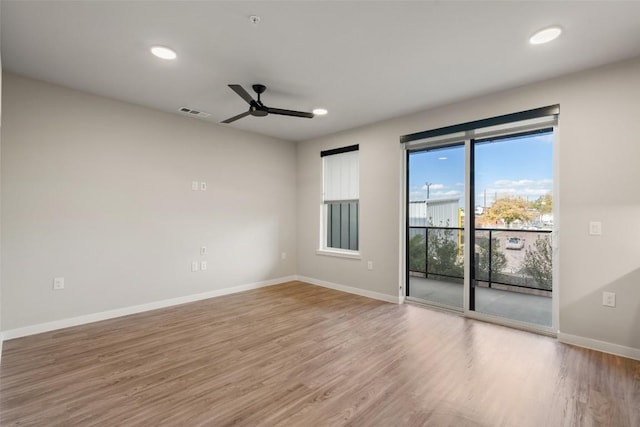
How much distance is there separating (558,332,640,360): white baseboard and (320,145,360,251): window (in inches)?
114

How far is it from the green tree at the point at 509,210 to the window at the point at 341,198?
1.98 meters

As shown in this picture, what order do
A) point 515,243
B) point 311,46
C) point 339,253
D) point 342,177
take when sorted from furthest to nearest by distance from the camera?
point 342,177 < point 339,253 < point 515,243 < point 311,46

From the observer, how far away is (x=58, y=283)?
3289 mm

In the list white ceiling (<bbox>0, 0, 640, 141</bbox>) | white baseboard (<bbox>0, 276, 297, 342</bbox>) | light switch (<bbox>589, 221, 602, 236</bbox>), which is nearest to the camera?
white ceiling (<bbox>0, 0, 640, 141</bbox>)

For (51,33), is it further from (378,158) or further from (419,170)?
(419,170)

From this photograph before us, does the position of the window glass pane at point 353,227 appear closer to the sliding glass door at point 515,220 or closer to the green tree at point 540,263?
the sliding glass door at point 515,220

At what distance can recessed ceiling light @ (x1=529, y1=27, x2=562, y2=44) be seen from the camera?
2.28 meters

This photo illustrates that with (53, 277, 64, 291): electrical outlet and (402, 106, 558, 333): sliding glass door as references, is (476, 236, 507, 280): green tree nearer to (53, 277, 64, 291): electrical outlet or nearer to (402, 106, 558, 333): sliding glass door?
(402, 106, 558, 333): sliding glass door

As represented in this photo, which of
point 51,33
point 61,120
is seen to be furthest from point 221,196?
point 51,33

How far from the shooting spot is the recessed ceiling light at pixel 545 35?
2.28 metres

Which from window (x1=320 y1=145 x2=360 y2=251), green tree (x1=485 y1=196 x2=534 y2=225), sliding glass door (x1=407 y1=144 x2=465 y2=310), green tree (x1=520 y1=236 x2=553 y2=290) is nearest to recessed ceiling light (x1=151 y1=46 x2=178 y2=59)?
window (x1=320 y1=145 x2=360 y2=251)

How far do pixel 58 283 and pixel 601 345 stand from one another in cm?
548

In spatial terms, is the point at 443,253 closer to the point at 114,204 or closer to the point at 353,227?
the point at 353,227

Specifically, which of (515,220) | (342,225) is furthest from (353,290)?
(515,220)
